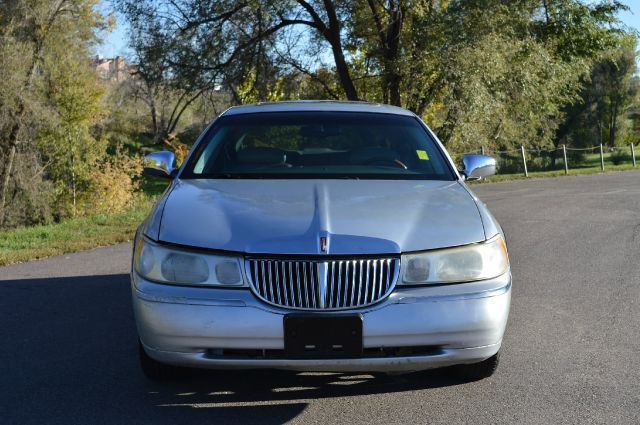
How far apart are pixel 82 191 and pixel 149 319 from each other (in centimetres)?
3390

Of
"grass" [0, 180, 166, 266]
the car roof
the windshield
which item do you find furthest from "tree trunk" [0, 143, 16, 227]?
the windshield

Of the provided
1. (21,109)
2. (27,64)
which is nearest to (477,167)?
(21,109)

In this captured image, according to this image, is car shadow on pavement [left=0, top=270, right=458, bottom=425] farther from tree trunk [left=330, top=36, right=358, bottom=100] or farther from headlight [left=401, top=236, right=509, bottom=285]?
tree trunk [left=330, top=36, right=358, bottom=100]

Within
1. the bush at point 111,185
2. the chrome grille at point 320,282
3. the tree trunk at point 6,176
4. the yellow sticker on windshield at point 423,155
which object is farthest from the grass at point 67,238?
the bush at point 111,185

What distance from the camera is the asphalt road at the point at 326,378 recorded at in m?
3.99

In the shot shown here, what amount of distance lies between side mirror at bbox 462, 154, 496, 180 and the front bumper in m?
1.81

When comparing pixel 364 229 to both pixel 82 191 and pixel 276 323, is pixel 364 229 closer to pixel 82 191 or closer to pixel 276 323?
pixel 276 323

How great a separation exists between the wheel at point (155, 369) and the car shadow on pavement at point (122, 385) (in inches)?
1.9

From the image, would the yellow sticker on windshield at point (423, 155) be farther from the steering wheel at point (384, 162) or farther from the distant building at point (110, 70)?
the distant building at point (110, 70)

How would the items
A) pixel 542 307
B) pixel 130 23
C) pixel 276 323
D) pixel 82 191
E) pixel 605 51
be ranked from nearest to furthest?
pixel 276 323
pixel 542 307
pixel 130 23
pixel 605 51
pixel 82 191

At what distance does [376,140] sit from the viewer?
5.54 meters

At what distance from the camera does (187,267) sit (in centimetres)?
388

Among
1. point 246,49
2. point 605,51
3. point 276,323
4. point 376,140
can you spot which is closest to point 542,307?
point 376,140

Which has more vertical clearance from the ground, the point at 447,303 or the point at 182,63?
the point at 182,63
